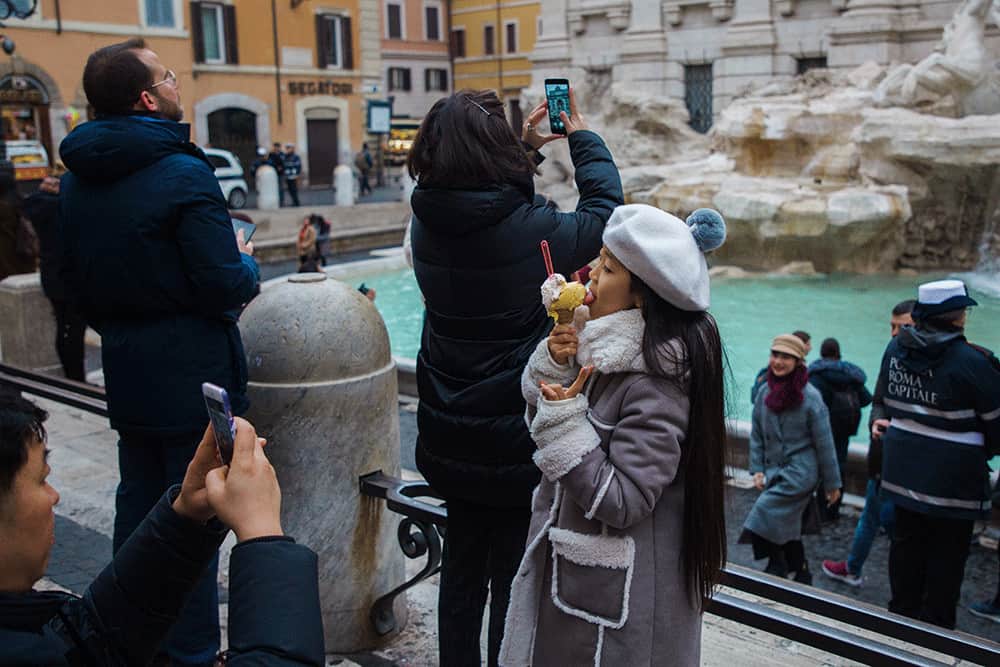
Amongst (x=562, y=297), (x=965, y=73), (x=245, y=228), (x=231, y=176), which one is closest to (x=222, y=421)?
(x=562, y=297)

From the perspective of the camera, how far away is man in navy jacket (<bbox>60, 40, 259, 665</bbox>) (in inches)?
125

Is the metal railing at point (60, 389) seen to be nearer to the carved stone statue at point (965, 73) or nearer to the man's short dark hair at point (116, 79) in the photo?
the man's short dark hair at point (116, 79)

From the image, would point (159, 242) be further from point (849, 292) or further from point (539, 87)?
point (539, 87)

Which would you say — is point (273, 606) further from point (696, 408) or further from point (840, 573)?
point (840, 573)

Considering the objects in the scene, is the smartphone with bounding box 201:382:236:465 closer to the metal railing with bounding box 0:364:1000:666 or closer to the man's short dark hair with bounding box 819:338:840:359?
the metal railing with bounding box 0:364:1000:666

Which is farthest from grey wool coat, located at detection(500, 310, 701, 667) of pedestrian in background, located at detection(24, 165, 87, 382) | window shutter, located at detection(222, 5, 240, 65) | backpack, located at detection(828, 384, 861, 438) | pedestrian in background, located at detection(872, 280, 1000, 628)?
window shutter, located at detection(222, 5, 240, 65)

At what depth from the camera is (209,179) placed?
10.6 feet

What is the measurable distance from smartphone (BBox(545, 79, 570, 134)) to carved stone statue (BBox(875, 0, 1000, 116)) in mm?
13779

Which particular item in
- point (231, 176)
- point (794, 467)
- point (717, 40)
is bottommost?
point (794, 467)

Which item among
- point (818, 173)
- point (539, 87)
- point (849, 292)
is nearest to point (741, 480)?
point (849, 292)

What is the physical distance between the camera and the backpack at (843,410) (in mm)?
6062

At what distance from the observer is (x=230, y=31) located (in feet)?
117

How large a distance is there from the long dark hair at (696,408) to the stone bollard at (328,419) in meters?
1.60

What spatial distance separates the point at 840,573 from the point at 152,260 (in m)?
4.01
